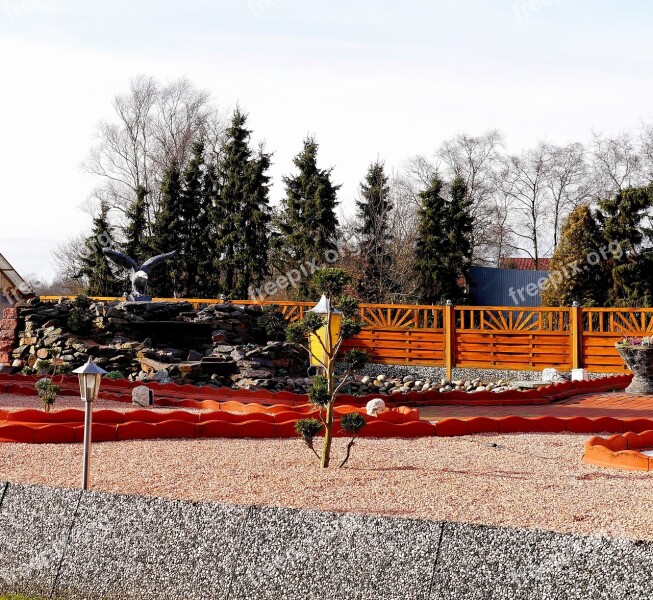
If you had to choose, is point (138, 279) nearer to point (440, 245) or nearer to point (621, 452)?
point (621, 452)

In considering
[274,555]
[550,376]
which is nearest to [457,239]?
[550,376]

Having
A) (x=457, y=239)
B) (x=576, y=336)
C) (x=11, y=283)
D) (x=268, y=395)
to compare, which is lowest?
(x=268, y=395)

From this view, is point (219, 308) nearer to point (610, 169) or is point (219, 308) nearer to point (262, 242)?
point (262, 242)

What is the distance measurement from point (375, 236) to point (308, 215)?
2688mm

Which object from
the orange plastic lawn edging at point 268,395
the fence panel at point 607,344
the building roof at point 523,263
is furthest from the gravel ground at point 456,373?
the building roof at point 523,263

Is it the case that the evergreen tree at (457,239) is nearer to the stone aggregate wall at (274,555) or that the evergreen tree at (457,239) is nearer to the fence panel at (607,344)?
the fence panel at (607,344)

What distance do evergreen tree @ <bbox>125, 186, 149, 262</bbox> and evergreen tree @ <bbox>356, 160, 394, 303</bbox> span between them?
746cm

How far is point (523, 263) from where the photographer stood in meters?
36.3

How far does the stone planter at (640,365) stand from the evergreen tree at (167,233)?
20.1m

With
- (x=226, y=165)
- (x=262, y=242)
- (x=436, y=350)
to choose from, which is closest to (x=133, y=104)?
(x=226, y=165)

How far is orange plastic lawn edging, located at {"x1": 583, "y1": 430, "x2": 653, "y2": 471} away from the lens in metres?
6.47

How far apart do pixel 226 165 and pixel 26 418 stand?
76.0 feet

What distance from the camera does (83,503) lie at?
4.80 meters

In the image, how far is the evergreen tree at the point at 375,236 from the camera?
28.5 metres
